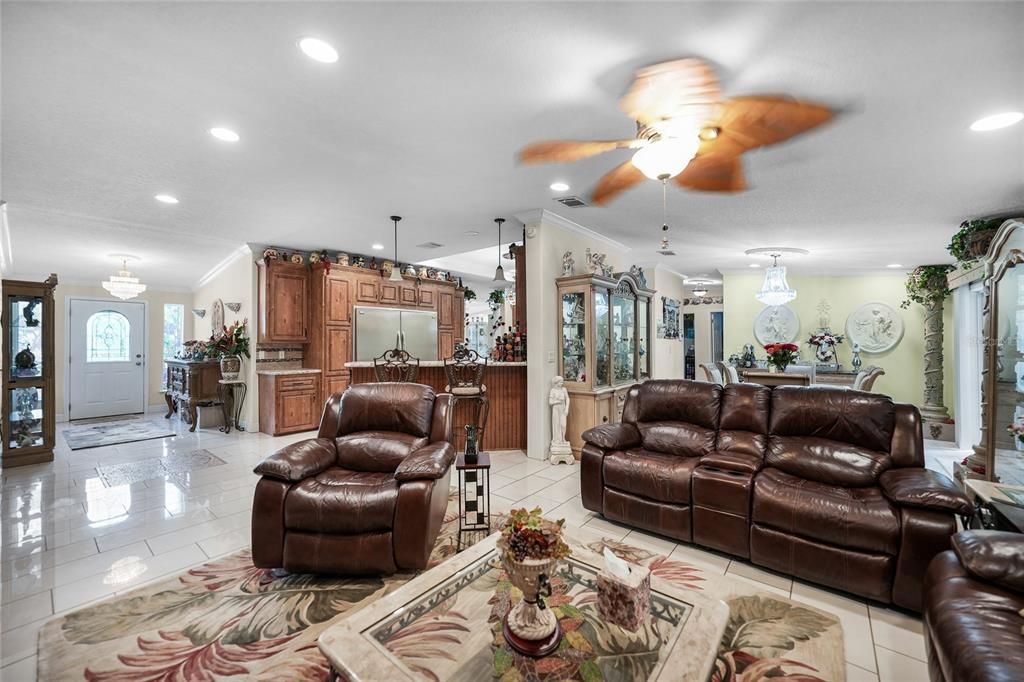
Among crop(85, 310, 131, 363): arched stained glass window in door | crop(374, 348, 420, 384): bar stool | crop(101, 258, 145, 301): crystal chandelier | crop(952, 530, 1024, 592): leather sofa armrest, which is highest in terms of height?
crop(101, 258, 145, 301): crystal chandelier

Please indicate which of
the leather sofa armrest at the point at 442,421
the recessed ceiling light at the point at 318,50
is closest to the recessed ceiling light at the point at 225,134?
the recessed ceiling light at the point at 318,50

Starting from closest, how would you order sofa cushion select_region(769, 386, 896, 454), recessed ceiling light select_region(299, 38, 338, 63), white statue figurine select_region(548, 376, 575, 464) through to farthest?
1. recessed ceiling light select_region(299, 38, 338, 63)
2. sofa cushion select_region(769, 386, 896, 454)
3. white statue figurine select_region(548, 376, 575, 464)

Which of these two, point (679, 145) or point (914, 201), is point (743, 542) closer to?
point (679, 145)

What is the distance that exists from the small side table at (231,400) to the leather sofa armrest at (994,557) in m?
7.27

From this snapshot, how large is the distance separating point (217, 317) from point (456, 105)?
6.84 meters

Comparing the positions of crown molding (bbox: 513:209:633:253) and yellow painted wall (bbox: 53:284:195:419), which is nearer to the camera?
crown molding (bbox: 513:209:633:253)

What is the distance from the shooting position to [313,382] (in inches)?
245

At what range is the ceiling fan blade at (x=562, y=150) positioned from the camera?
2577mm

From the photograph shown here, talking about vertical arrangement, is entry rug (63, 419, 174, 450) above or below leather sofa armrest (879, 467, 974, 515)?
below

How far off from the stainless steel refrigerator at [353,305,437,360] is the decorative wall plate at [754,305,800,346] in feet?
19.5

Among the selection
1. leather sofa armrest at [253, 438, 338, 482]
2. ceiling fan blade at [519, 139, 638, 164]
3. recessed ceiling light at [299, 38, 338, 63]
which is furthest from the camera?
ceiling fan blade at [519, 139, 638, 164]

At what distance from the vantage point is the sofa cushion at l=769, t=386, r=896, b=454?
270cm

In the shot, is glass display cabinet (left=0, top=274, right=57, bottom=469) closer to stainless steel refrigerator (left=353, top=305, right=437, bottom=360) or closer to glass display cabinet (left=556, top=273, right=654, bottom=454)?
stainless steel refrigerator (left=353, top=305, right=437, bottom=360)

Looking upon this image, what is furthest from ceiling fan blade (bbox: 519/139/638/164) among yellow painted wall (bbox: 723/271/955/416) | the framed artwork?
yellow painted wall (bbox: 723/271/955/416)
